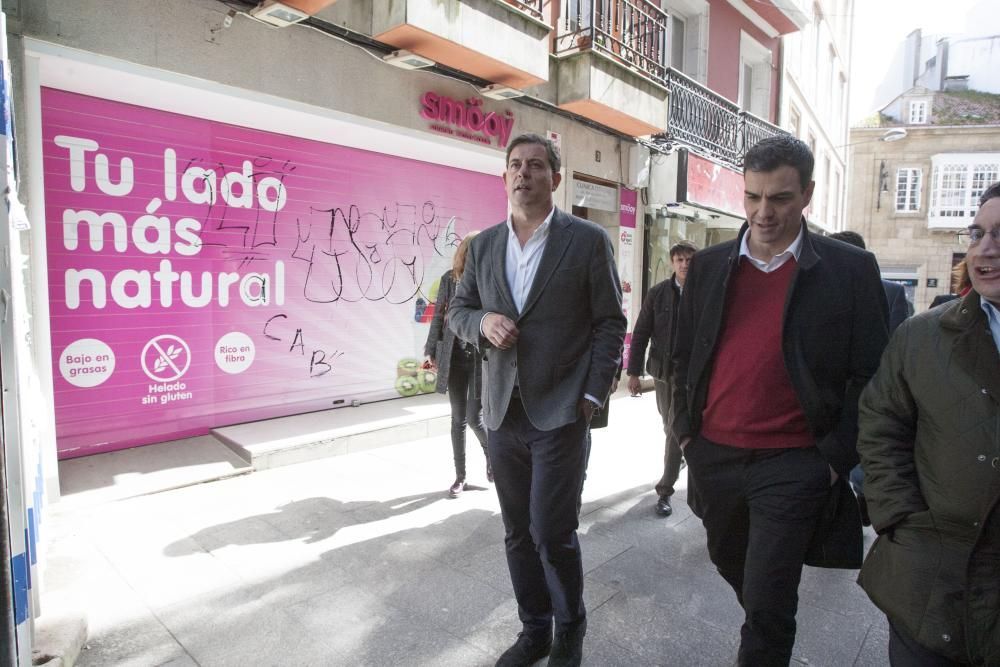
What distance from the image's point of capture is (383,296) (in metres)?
7.69

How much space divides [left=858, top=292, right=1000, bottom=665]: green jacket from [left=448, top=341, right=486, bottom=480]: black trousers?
127 inches

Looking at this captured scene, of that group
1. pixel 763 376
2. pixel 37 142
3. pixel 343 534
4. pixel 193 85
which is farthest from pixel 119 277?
pixel 763 376

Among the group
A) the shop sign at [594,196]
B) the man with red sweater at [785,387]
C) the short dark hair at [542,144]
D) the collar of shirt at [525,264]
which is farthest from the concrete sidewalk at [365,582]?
the shop sign at [594,196]

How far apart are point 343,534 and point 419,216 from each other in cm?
472

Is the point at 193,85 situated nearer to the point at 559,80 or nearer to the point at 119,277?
the point at 119,277

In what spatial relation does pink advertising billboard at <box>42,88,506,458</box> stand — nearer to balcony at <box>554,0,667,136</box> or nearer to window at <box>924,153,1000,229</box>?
balcony at <box>554,0,667,136</box>

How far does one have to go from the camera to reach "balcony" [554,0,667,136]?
8477mm

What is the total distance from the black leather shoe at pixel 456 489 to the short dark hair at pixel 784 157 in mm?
3426

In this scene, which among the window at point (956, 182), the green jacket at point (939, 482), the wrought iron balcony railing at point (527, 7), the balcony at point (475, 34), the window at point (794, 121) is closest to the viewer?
the green jacket at point (939, 482)

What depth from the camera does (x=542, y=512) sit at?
8.19 feet

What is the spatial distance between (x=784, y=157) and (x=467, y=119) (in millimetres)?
5752

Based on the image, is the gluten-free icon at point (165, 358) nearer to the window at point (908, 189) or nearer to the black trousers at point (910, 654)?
the black trousers at point (910, 654)

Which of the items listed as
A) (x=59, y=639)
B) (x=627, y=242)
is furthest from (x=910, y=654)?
(x=627, y=242)

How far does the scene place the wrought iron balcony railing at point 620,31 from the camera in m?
8.74
